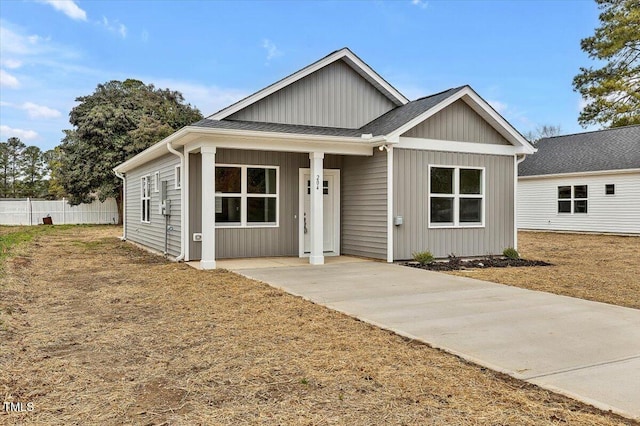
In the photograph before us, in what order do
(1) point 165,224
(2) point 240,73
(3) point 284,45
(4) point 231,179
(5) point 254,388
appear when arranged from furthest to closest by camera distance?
1. (2) point 240,73
2. (3) point 284,45
3. (1) point 165,224
4. (4) point 231,179
5. (5) point 254,388

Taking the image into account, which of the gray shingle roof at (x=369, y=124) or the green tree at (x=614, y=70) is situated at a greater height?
the green tree at (x=614, y=70)

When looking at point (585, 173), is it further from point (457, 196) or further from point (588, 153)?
point (457, 196)

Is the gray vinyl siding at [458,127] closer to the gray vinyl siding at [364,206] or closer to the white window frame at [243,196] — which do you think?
the gray vinyl siding at [364,206]

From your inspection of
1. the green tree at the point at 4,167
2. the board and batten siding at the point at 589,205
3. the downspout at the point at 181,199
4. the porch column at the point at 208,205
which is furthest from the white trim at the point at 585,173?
the green tree at the point at 4,167

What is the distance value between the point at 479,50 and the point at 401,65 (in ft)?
11.2

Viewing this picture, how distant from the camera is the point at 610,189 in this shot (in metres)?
20.4

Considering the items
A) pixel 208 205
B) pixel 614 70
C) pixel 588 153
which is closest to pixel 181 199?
pixel 208 205

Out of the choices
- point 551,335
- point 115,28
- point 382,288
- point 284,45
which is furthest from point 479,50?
point 551,335

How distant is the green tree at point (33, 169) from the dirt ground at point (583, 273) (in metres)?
43.9

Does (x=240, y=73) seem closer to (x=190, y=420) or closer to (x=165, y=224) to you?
(x=165, y=224)

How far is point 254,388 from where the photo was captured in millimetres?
3598

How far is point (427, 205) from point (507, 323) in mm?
6103

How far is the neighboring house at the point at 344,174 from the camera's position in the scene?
1095cm

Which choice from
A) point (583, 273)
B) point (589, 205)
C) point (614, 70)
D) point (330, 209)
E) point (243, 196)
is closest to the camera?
point (583, 273)
